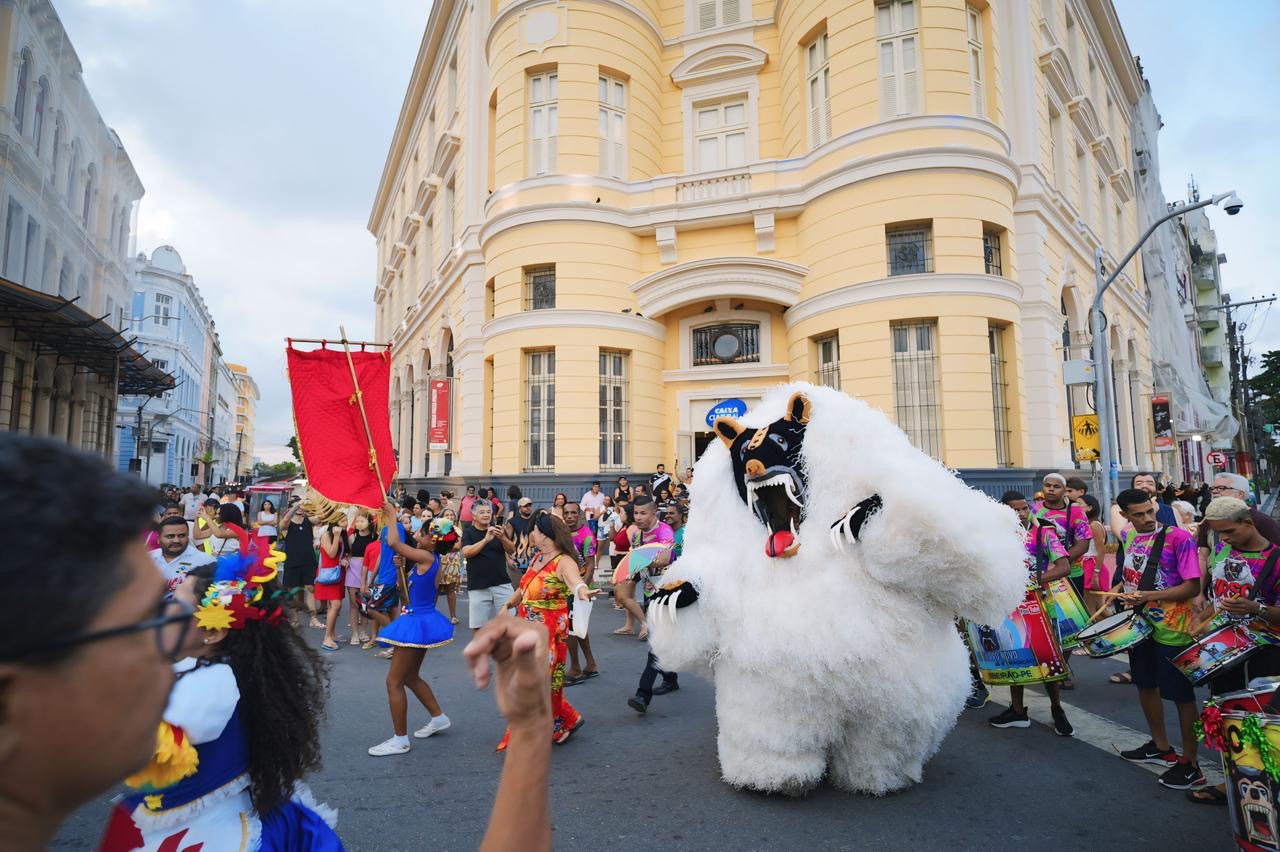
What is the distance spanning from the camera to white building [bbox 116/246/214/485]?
43125 millimetres

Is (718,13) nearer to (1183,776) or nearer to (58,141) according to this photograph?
(58,141)

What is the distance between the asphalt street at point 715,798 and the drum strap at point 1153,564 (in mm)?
1119

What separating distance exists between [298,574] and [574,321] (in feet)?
26.2

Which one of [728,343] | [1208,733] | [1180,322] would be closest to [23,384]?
[728,343]

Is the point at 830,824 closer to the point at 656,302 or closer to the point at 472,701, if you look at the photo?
the point at 472,701

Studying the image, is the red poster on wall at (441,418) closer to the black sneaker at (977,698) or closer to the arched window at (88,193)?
the arched window at (88,193)

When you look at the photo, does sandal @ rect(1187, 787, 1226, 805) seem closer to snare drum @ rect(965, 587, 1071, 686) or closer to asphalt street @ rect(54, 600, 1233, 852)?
asphalt street @ rect(54, 600, 1233, 852)

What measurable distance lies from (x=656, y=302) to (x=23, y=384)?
50.5 ft

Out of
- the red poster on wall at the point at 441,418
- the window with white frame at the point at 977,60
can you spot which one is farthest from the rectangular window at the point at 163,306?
the window with white frame at the point at 977,60

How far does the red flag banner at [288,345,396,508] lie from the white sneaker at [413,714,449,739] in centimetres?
167

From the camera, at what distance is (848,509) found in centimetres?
367

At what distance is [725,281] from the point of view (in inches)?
572

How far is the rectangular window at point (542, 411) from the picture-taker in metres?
15.1

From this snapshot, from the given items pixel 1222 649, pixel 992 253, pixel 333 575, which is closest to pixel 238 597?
pixel 1222 649
